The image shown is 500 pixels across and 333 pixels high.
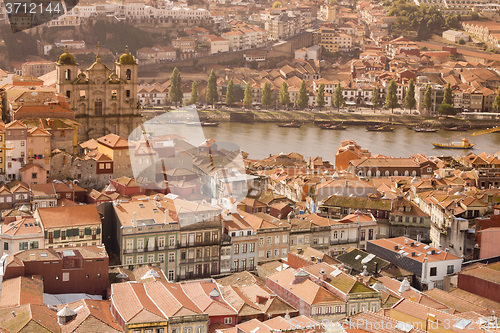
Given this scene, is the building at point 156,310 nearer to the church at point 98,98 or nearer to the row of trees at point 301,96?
the church at point 98,98

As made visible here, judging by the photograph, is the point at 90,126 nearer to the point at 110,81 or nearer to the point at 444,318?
the point at 110,81

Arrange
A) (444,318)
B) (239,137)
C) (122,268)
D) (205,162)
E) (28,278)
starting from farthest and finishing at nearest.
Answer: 1. (239,137)
2. (205,162)
3. (122,268)
4. (28,278)
5. (444,318)

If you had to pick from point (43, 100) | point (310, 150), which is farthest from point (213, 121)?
point (43, 100)

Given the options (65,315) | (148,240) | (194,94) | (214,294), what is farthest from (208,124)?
(65,315)

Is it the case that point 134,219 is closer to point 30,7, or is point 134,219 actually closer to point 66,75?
point 30,7

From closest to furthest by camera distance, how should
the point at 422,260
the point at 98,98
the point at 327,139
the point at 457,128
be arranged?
the point at 422,260, the point at 98,98, the point at 327,139, the point at 457,128

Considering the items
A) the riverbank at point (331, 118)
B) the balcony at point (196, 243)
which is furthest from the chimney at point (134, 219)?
the riverbank at point (331, 118)

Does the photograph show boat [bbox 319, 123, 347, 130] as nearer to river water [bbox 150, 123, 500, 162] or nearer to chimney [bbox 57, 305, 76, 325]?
river water [bbox 150, 123, 500, 162]
